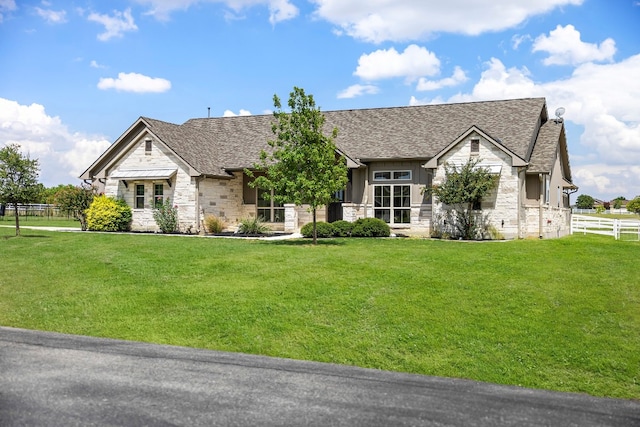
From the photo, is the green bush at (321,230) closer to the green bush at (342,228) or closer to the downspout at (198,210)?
the green bush at (342,228)

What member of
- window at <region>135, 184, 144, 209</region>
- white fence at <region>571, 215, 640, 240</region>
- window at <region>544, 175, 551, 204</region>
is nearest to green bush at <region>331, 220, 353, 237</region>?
window at <region>544, 175, 551, 204</region>

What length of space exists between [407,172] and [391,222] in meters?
2.53

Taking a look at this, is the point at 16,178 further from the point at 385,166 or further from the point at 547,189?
the point at 547,189

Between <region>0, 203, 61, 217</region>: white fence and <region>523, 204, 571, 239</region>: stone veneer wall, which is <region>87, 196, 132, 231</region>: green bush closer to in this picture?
<region>523, 204, 571, 239</region>: stone veneer wall

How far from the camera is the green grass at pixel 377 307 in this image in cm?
960

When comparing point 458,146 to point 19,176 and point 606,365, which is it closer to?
point 606,365

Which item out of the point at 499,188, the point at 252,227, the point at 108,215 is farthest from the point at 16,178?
the point at 499,188

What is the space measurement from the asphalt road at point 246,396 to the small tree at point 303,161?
12.4 meters

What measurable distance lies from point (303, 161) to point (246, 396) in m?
14.9

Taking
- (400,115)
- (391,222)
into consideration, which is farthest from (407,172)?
(400,115)

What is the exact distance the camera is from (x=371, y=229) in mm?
25797

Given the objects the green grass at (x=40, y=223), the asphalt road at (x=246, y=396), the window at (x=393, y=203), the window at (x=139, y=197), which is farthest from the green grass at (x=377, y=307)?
the green grass at (x=40, y=223)

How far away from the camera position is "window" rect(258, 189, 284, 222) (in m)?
30.0

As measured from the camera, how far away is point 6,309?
41.4 ft
